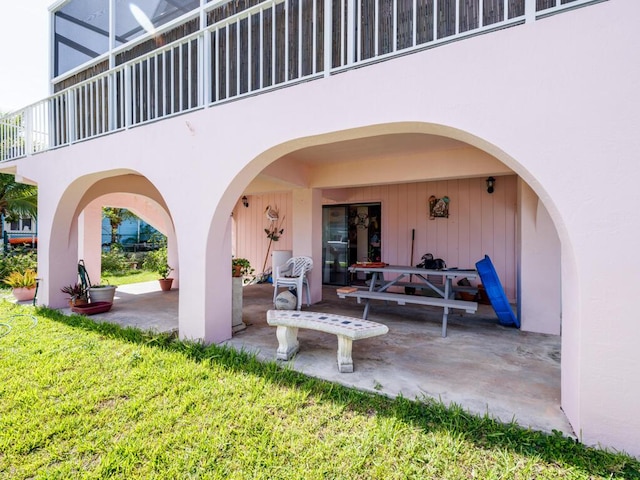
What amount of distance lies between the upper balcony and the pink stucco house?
1.1 inches

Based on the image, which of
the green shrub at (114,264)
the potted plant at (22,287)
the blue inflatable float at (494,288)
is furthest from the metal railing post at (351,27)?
the green shrub at (114,264)

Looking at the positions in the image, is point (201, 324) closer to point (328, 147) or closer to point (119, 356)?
point (119, 356)

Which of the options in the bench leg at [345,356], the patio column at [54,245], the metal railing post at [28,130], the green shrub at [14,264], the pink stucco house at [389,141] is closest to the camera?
the pink stucco house at [389,141]

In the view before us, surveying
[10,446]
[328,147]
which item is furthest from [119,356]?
[328,147]

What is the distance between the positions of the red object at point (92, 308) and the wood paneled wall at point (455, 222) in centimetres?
564

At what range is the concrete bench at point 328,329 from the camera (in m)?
3.10

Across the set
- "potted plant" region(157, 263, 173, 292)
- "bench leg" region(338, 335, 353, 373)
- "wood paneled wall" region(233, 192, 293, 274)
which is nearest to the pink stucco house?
"potted plant" region(157, 263, 173, 292)

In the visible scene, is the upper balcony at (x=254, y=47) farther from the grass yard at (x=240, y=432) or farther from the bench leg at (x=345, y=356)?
the grass yard at (x=240, y=432)

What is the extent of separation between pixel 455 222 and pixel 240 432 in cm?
636

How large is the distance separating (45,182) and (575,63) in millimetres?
7866

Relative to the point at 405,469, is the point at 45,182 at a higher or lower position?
higher

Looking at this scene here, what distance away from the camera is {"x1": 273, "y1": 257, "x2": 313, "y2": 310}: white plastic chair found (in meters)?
5.89

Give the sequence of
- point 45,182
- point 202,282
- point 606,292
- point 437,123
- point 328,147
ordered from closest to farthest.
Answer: point 606,292 → point 437,123 → point 202,282 → point 328,147 → point 45,182

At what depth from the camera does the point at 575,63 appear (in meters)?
2.12
